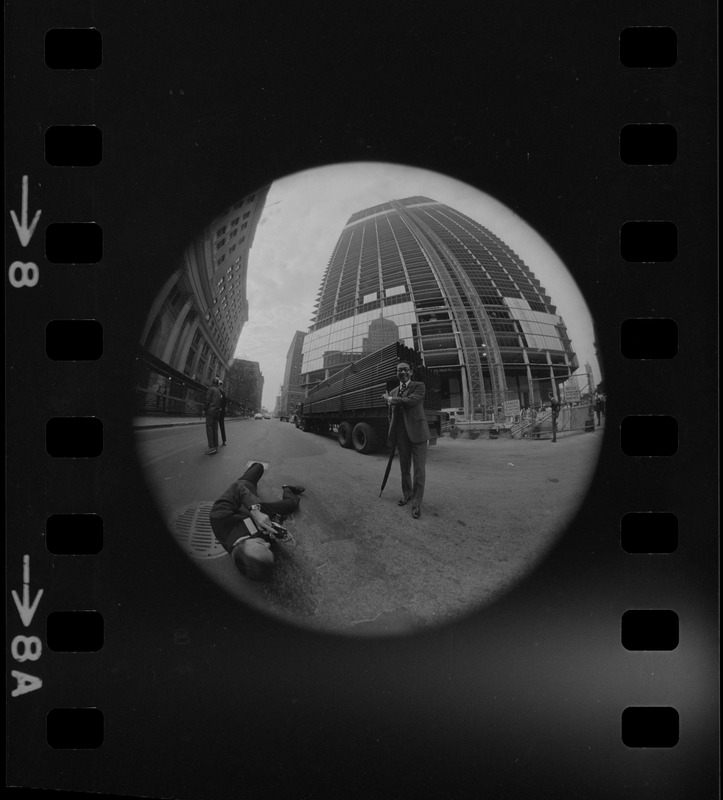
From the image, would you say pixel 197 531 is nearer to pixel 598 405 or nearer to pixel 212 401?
pixel 212 401

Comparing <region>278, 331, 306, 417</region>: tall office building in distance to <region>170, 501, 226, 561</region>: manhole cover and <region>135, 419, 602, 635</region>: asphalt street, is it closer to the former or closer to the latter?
<region>135, 419, 602, 635</region>: asphalt street

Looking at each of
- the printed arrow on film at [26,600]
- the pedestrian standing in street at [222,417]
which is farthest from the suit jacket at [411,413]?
the printed arrow on film at [26,600]

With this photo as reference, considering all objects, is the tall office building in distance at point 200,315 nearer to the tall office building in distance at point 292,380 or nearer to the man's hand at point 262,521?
the tall office building in distance at point 292,380

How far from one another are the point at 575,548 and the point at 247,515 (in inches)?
73.7

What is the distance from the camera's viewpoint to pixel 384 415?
238cm

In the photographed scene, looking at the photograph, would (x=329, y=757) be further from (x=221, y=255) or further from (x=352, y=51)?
(x=352, y=51)

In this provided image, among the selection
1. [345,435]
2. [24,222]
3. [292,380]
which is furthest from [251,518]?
[24,222]

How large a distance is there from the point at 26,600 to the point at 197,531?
4.64ft

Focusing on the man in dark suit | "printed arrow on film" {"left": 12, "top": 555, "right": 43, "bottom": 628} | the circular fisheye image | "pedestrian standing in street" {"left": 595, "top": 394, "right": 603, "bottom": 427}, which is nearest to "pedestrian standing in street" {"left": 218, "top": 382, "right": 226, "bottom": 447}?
the circular fisheye image

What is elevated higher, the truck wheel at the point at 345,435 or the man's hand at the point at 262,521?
the truck wheel at the point at 345,435

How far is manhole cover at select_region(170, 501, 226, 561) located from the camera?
245 cm

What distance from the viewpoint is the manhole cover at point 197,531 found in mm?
2447

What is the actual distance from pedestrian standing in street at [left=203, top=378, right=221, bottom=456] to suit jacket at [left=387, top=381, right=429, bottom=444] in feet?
3.13

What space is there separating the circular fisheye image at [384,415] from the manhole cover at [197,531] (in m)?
0.01
